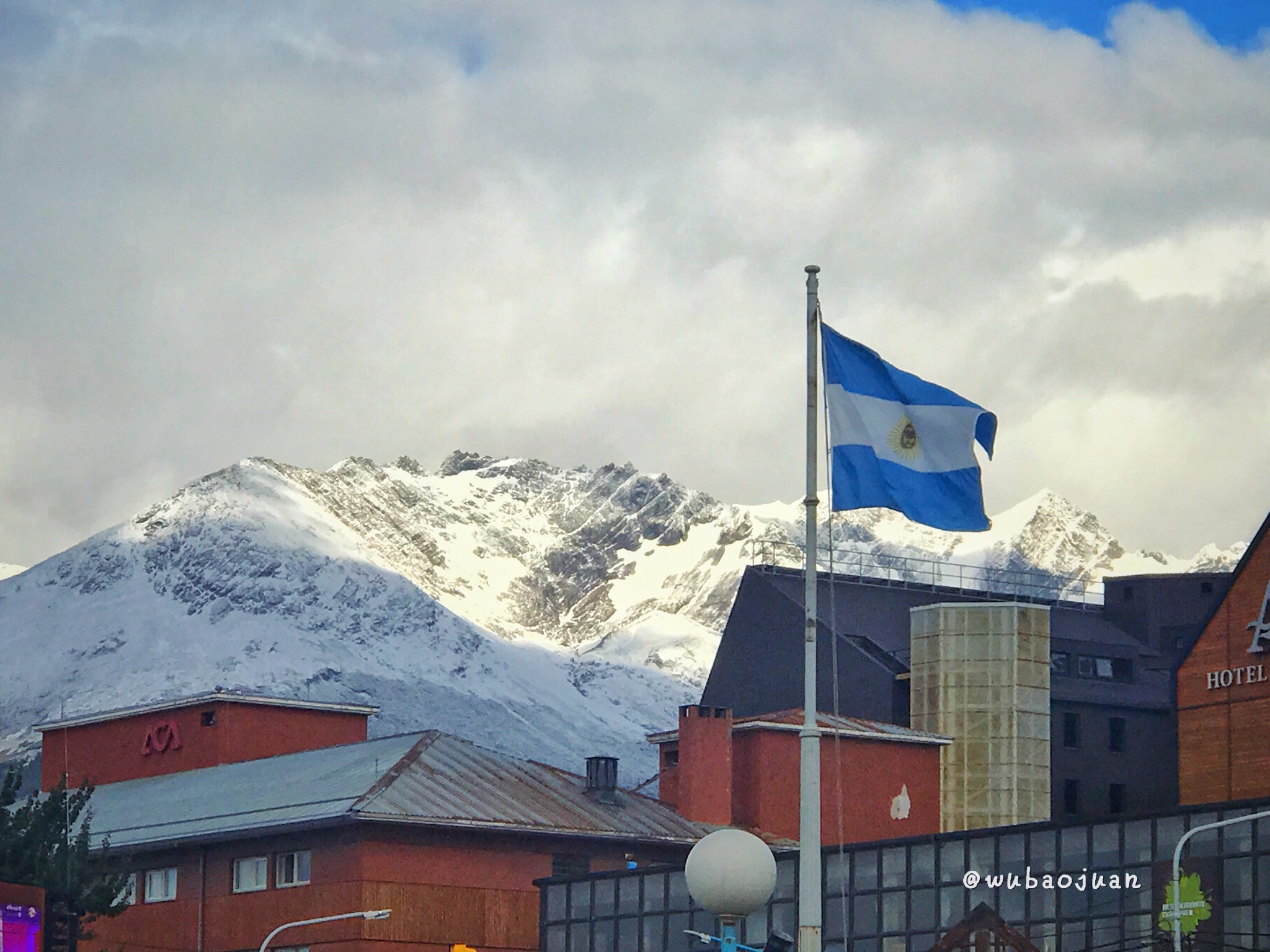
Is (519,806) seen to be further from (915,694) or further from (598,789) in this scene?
(915,694)

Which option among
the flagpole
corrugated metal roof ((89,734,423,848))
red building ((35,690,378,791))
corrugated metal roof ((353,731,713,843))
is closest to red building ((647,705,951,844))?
corrugated metal roof ((353,731,713,843))

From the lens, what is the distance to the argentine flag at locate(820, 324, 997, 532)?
1109 inches

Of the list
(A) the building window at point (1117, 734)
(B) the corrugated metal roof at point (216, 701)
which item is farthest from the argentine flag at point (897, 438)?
(A) the building window at point (1117, 734)

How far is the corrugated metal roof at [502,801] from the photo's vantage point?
235 feet

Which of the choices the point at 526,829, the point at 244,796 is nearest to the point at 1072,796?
the point at 526,829

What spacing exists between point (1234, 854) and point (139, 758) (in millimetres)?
51427

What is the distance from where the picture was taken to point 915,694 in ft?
344

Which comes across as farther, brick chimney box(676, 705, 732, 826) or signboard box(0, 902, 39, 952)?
brick chimney box(676, 705, 732, 826)

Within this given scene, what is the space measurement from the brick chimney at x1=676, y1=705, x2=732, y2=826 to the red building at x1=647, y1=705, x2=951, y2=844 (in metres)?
0.03

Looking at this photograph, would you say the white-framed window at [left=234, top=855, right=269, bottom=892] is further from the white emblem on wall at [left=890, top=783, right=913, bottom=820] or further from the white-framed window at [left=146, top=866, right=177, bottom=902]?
the white emblem on wall at [left=890, top=783, right=913, bottom=820]

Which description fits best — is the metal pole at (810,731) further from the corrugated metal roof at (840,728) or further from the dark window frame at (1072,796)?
the dark window frame at (1072,796)

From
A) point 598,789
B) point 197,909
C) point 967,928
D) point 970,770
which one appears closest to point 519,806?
point 598,789

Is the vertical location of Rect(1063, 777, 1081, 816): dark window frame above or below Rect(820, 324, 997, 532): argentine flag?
below

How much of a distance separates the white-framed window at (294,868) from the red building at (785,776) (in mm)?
15766
